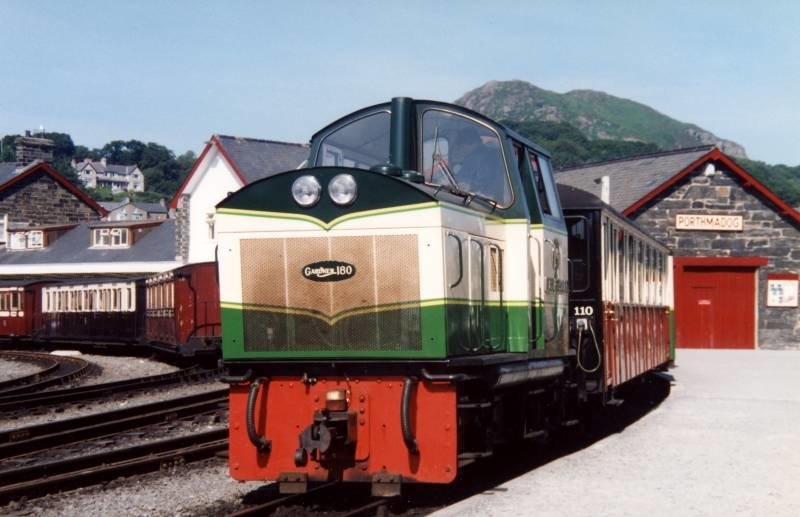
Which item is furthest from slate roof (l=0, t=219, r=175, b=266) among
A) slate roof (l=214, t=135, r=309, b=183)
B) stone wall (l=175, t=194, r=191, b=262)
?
slate roof (l=214, t=135, r=309, b=183)

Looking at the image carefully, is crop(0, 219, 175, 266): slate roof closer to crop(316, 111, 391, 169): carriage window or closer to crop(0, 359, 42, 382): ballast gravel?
crop(0, 359, 42, 382): ballast gravel

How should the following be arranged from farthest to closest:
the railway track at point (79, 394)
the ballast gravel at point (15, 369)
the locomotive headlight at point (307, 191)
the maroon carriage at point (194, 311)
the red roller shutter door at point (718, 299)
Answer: the red roller shutter door at point (718, 299)
the ballast gravel at point (15, 369)
the maroon carriage at point (194, 311)
the railway track at point (79, 394)
the locomotive headlight at point (307, 191)

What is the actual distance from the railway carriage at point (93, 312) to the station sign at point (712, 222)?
15.9 metres

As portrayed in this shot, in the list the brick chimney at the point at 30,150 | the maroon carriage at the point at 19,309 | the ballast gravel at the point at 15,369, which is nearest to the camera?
the ballast gravel at the point at 15,369

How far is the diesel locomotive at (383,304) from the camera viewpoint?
22.7 feet

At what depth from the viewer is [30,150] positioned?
5444 cm

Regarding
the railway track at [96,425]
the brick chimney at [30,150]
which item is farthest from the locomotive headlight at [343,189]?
the brick chimney at [30,150]

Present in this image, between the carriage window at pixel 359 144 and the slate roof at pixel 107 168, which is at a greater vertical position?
the slate roof at pixel 107 168

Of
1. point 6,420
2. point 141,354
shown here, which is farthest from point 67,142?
point 6,420

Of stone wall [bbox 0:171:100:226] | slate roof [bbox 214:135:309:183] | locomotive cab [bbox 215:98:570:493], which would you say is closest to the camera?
locomotive cab [bbox 215:98:570:493]

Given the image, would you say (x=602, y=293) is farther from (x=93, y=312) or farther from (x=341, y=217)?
(x=93, y=312)

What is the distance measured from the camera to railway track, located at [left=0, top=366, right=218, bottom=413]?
15194 mm

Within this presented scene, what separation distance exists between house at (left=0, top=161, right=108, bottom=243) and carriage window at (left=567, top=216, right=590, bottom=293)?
46696 millimetres

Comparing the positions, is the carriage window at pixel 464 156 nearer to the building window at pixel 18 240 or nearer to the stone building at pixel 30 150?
the building window at pixel 18 240
